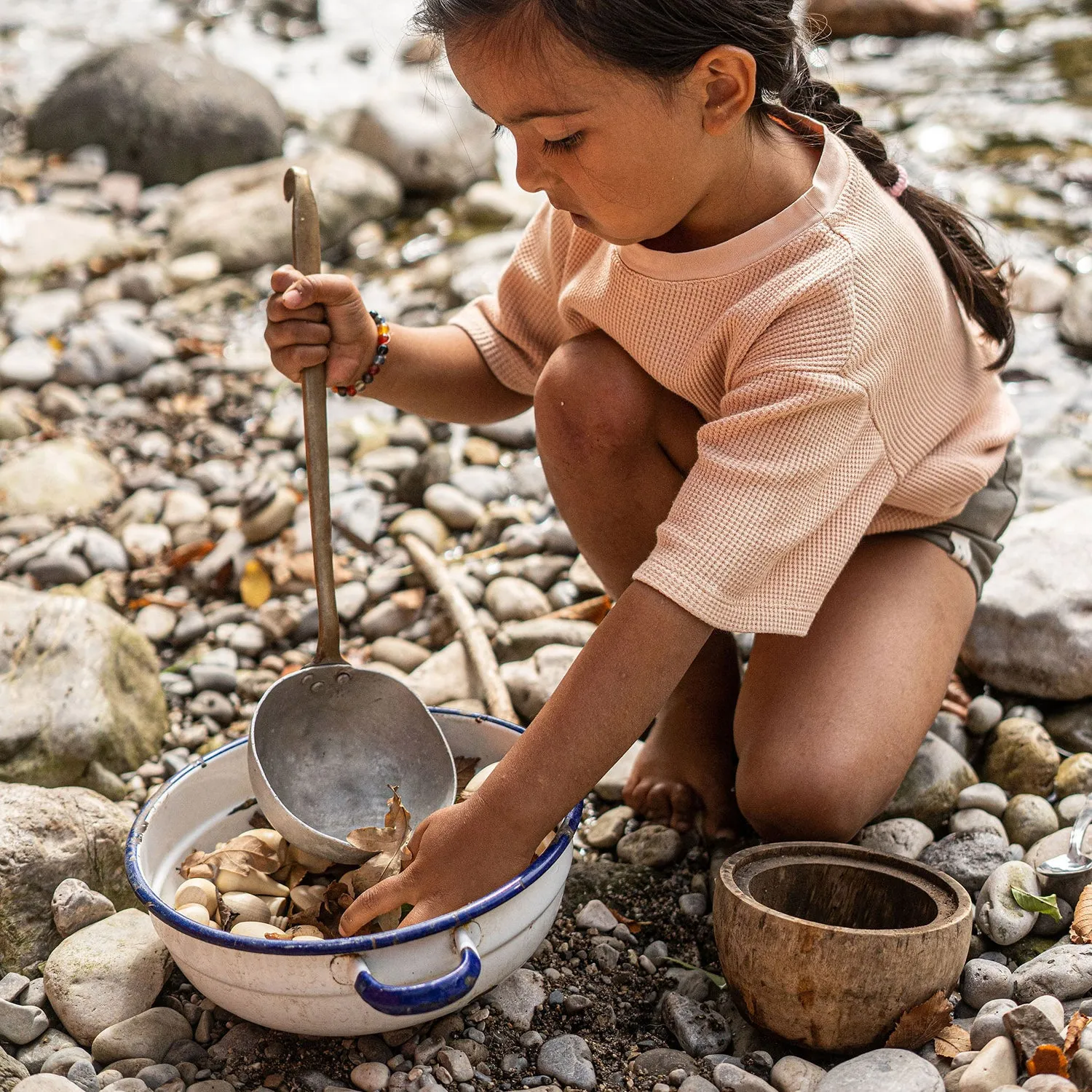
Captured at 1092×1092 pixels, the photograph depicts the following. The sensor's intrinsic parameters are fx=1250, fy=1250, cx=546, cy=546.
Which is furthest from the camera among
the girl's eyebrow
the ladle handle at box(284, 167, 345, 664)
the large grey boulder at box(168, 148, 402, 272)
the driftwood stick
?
the large grey boulder at box(168, 148, 402, 272)

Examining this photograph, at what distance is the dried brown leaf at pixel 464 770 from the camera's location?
1500mm

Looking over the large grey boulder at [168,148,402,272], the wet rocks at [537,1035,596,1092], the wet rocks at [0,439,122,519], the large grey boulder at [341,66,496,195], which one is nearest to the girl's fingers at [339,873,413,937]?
the wet rocks at [537,1035,596,1092]

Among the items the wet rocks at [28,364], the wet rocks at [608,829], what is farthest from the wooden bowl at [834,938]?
the wet rocks at [28,364]

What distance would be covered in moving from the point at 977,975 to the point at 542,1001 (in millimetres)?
455

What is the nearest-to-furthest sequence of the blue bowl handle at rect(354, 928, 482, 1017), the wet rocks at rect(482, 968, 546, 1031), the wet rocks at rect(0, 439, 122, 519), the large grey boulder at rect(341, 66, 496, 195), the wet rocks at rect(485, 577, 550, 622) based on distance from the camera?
the blue bowl handle at rect(354, 928, 482, 1017), the wet rocks at rect(482, 968, 546, 1031), the wet rocks at rect(485, 577, 550, 622), the wet rocks at rect(0, 439, 122, 519), the large grey boulder at rect(341, 66, 496, 195)

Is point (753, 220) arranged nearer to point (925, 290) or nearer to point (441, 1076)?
point (925, 290)

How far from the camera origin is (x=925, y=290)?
4.79 feet

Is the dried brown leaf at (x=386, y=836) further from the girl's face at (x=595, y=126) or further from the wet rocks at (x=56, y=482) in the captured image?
the wet rocks at (x=56, y=482)

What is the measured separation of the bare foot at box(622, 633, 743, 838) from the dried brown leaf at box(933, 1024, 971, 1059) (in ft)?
1.37

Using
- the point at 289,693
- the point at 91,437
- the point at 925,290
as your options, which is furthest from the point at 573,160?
the point at 91,437

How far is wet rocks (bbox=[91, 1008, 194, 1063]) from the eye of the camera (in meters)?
1.26

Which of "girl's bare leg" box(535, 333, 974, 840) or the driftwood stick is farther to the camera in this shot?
the driftwood stick

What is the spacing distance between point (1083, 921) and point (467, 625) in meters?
0.97

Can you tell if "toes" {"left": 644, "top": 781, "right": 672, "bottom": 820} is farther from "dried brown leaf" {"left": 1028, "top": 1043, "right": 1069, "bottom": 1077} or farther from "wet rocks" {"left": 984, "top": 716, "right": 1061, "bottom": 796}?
"dried brown leaf" {"left": 1028, "top": 1043, "right": 1069, "bottom": 1077}
